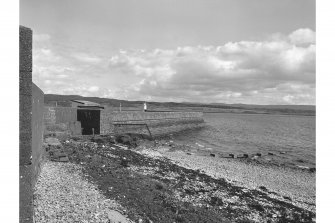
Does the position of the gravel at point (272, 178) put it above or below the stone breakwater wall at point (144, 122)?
below

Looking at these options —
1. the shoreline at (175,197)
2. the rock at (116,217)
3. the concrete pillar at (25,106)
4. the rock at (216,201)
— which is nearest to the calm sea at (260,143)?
the shoreline at (175,197)

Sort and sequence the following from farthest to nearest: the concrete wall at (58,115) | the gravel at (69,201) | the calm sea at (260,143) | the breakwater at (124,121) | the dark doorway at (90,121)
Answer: the calm sea at (260,143)
the dark doorway at (90,121)
the breakwater at (124,121)
the concrete wall at (58,115)
the gravel at (69,201)

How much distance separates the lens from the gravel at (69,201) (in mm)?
6342

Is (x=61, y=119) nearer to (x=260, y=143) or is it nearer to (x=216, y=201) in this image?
(x=216, y=201)

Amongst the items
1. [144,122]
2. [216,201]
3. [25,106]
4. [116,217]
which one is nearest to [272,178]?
[216,201]

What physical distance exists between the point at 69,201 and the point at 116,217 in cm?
130

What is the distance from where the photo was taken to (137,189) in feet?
30.9

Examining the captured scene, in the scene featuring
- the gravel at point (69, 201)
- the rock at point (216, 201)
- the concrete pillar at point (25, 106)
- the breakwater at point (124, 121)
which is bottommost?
→ the rock at point (216, 201)

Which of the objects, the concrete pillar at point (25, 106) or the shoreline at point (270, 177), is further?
the shoreline at point (270, 177)

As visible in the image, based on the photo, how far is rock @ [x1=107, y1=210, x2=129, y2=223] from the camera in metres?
6.68

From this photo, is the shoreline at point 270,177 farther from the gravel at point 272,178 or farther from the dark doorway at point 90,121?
the dark doorway at point 90,121

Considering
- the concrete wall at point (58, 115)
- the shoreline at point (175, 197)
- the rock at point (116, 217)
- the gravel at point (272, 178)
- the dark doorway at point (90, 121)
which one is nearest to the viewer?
the rock at point (116, 217)
